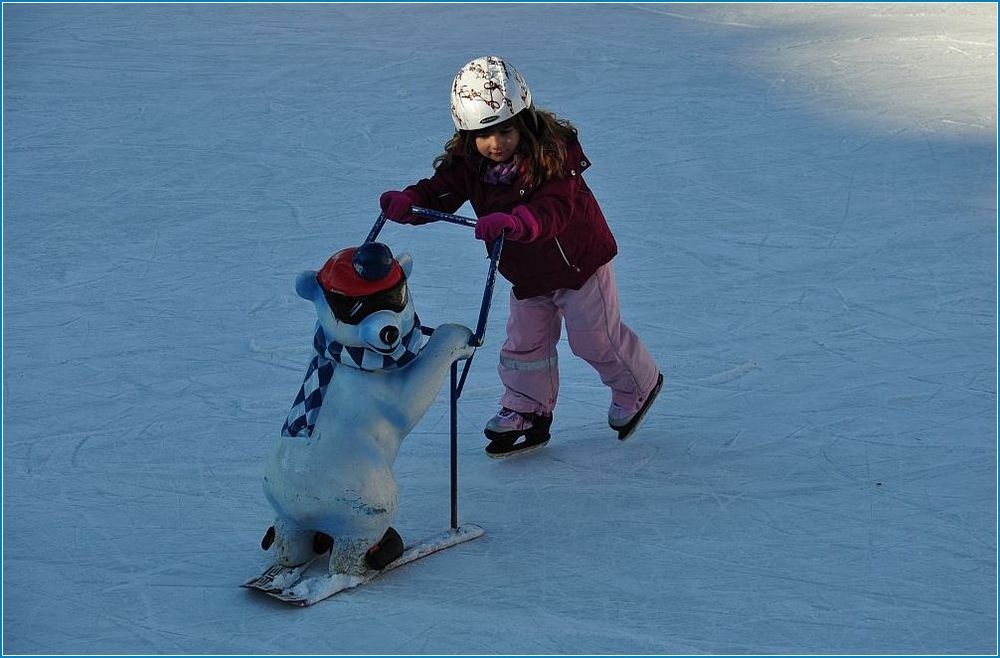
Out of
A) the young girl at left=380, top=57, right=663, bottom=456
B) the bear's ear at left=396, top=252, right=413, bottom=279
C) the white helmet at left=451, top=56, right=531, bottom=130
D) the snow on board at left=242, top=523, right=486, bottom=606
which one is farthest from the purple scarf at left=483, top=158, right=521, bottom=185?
the snow on board at left=242, top=523, right=486, bottom=606

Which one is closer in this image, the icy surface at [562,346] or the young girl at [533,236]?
the icy surface at [562,346]

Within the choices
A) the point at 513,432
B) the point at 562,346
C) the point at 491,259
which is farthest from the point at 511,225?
the point at 562,346

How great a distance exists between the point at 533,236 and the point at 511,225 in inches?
4.2

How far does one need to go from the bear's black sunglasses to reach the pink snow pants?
2.86ft

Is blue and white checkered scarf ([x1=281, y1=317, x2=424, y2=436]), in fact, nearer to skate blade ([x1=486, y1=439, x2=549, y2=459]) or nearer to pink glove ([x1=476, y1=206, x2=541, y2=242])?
pink glove ([x1=476, y1=206, x2=541, y2=242])

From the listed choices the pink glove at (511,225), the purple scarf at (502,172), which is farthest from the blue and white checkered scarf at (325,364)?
the purple scarf at (502,172)

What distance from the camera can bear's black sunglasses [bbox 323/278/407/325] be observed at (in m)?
3.40

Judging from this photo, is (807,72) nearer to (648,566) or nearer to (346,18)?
(346,18)

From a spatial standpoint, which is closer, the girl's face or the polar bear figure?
the polar bear figure

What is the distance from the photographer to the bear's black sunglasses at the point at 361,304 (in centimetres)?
340

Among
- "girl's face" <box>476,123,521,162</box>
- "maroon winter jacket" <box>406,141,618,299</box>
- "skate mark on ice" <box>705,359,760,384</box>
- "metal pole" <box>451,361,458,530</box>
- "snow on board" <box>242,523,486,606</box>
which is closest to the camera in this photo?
"snow on board" <box>242,523,486,606</box>

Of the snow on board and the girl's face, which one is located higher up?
the girl's face

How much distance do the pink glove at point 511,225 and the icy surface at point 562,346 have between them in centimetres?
77

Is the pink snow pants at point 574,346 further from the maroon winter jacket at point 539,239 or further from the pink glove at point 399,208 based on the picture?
the pink glove at point 399,208
